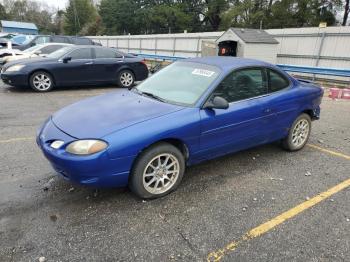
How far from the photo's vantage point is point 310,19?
3553 centimetres

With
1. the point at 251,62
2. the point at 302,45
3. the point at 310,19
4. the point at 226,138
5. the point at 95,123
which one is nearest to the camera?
the point at 95,123

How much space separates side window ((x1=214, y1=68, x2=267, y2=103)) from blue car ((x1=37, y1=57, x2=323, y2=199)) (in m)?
0.01

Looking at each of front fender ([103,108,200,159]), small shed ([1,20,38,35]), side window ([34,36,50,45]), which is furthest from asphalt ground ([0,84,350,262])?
small shed ([1,20,38,35])

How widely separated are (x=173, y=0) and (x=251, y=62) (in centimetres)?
5728

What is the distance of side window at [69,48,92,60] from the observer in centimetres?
983

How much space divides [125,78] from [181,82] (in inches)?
285

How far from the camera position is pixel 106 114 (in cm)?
358

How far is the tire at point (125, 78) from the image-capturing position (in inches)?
430

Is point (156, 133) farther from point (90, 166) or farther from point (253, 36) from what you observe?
point (253, 36)

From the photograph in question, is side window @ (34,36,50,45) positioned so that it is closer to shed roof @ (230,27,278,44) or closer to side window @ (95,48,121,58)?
side window @ (95,48,121,58)

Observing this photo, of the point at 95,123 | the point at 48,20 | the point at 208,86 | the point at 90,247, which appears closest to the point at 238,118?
the point at 208,86

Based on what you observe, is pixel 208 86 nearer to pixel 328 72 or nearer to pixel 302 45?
pixel 328 72

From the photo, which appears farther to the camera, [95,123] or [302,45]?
[302,45]

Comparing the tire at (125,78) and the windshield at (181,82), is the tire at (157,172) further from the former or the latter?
the tire at (125,78)
